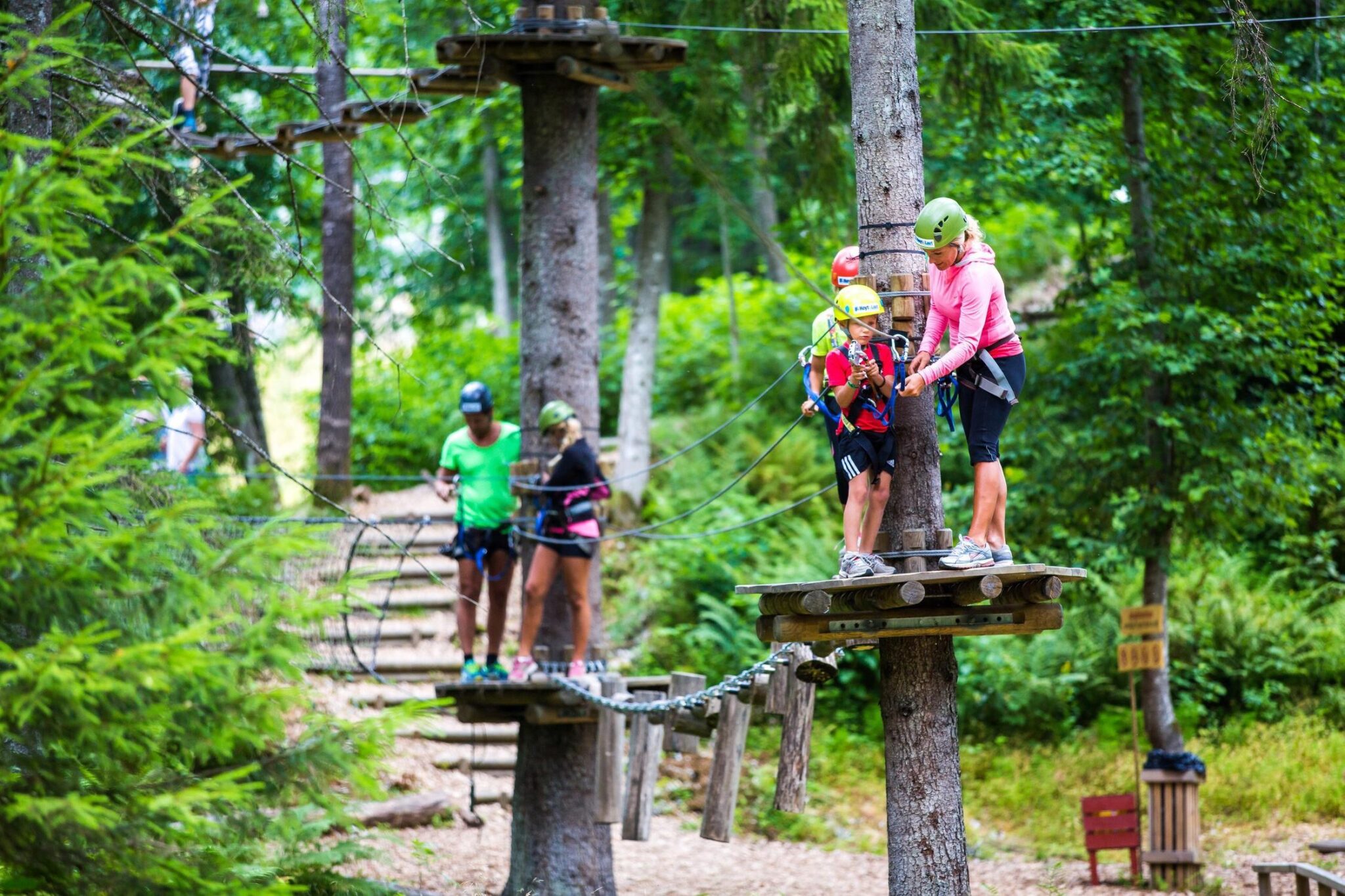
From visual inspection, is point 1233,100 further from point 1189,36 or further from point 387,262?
point 387,262

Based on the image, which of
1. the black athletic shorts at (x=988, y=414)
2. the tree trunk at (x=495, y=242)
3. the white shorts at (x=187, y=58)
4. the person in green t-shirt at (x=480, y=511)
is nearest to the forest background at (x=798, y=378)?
the white shorts at (x=187, y=58)

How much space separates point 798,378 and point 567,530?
781 cm

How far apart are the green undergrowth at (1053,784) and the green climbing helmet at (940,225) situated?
6278 mm

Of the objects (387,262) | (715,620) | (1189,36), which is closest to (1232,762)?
(715,620)

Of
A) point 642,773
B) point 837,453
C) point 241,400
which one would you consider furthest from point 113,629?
point 241,400

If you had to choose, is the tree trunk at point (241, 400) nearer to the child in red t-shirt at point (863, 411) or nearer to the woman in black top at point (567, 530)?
the woman in black top at point (567, 530)

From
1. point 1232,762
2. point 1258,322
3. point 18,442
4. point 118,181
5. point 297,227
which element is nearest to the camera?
point 18,442

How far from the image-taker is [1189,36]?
930 centimetres

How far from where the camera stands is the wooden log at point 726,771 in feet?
21.3

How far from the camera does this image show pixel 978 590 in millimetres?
4719

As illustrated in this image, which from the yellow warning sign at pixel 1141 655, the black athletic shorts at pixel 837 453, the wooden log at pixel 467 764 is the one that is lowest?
the wooden log at pixel 467 764

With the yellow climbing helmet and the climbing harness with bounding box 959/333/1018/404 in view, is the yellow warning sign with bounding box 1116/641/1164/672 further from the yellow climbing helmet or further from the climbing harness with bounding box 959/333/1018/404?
the yellow climbing helmet

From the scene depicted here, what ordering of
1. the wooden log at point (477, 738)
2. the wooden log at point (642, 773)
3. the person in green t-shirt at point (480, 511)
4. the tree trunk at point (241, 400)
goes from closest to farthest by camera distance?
the wooden log at point (642, 773), the person in green t-shirt at point (480, 511), the wooden log at point (477, 738), the tree trunk at point (241, 400)

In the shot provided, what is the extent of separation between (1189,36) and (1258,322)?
2196 millimetres
